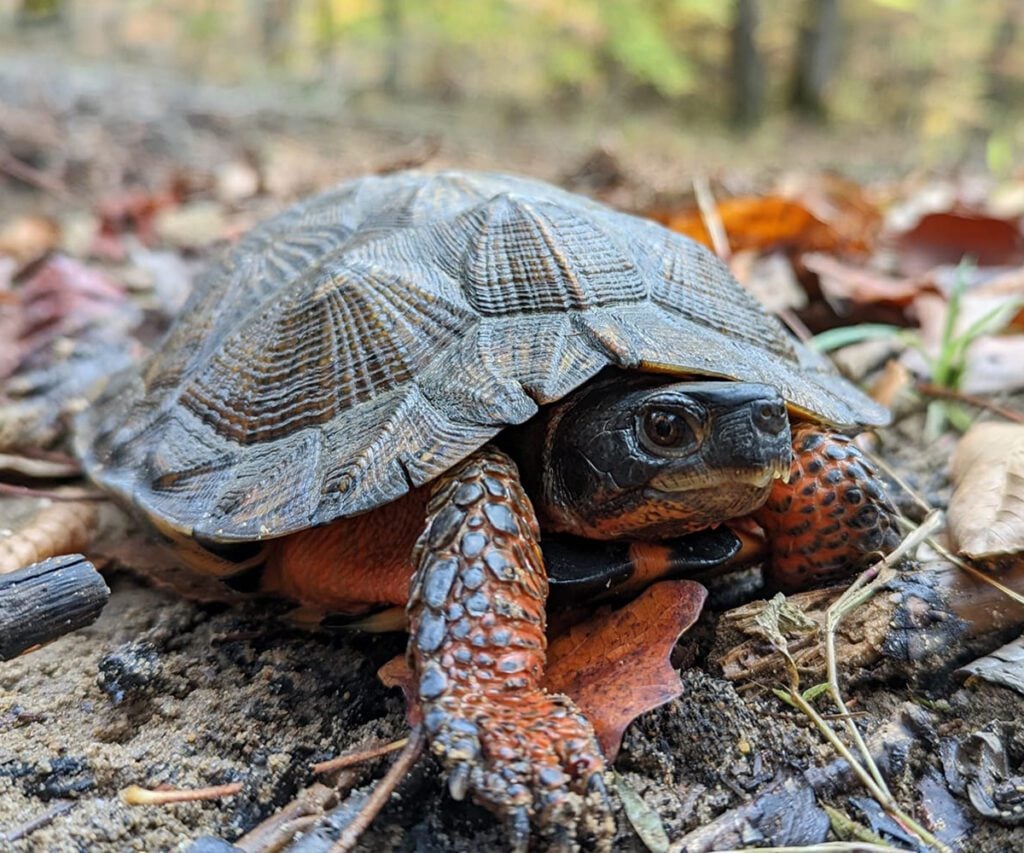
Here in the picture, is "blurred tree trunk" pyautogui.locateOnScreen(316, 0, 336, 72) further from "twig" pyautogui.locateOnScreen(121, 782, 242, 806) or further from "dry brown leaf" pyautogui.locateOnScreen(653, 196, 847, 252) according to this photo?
"twig" pyautogui.locateOnScreen(121, 782, 242, 806)

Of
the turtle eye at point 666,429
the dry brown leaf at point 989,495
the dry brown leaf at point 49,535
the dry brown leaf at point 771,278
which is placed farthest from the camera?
the dry brown leaf at point 771,278

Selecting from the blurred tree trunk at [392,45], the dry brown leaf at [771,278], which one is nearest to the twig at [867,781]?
the dry brown leaf at [771,278]

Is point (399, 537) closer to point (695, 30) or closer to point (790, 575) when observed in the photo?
point (790, 575)

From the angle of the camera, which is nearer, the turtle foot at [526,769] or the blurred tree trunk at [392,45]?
the turtle foot at [526,769]

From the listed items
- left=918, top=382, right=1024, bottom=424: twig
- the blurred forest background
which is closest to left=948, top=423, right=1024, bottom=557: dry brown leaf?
left=918, top=382, right=1024, bottom=424: twig

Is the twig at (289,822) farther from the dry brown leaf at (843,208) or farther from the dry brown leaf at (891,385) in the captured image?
the dry brown leaf at (843,208)

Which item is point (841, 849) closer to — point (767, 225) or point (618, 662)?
point (618, 662)
